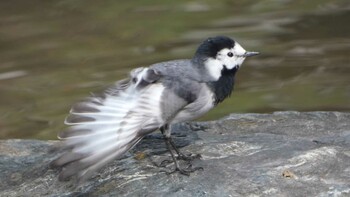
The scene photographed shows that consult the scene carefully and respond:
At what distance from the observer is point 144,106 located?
4672 millimetres

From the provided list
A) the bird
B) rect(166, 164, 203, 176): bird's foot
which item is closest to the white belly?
the bird

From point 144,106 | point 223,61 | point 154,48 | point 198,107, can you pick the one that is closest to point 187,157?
point 198,107

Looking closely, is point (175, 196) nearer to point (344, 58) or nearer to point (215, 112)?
point (215, 112)

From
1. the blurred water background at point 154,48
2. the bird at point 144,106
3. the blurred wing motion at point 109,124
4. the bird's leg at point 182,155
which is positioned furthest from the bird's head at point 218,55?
the blurred water background at point 154,48

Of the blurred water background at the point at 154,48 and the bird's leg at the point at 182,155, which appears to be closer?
the bird's leg at the point at 182,155

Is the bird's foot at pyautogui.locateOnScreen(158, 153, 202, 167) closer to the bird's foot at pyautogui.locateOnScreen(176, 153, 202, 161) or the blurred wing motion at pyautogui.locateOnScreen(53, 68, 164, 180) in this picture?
the bird's foot at pyautogui.locateOnScreen(176, 153, 202, 161)

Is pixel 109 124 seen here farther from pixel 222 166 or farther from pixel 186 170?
pixel 222 166

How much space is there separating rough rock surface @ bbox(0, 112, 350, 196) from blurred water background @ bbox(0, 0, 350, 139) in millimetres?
2255

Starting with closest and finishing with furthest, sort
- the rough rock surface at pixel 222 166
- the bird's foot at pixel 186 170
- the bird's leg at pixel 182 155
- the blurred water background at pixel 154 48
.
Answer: the rough rock surface at pixel 222 166
the bird's foot at pixel 186 170
the bird's leg at pixel 182 155
the blurred water background at pixel 154 48

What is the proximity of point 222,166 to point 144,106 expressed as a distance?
19.6 inches

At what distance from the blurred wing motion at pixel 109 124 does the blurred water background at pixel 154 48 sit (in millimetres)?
2980

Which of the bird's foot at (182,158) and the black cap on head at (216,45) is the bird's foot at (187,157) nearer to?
the bird's foot at (182,158)

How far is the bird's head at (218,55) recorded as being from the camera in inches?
194

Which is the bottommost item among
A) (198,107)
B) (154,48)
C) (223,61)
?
(154,48)
